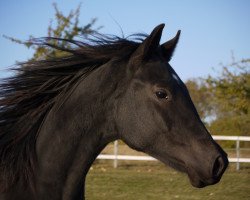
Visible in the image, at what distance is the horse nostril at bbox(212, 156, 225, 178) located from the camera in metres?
2.70

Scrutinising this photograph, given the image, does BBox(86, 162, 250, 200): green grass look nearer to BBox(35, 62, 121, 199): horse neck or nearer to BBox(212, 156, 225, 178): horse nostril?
BBox(35, 62, 121, 199): horse neck

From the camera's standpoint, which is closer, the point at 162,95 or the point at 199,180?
the point at 199,180

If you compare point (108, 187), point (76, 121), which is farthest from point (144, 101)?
point (108, 187)

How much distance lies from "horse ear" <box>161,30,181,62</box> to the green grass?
19.8ft

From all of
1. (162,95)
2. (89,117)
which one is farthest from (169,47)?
(89,117)

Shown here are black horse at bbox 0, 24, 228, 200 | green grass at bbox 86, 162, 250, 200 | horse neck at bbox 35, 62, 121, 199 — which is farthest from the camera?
green grass at bbox 86, 162, 250, 200

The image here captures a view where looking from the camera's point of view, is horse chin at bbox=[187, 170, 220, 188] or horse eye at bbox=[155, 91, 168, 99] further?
horse eye at bbox=[155, 91, 168, 99]

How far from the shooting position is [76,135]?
10.0ft

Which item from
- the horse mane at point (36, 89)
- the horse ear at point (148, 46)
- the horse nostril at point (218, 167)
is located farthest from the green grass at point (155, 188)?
the horse nostril at point (218, 167)

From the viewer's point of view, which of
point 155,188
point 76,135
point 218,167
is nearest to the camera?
point 218,167

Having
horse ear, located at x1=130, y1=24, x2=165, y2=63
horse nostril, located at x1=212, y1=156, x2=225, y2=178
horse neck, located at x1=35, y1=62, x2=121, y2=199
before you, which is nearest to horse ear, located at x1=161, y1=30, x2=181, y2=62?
horse ear, located at x1=130, y1=24, x2=165, y2=63

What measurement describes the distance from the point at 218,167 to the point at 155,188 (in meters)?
7.88

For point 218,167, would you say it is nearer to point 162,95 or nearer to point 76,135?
point 162,95

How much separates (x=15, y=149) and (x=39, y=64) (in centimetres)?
71
